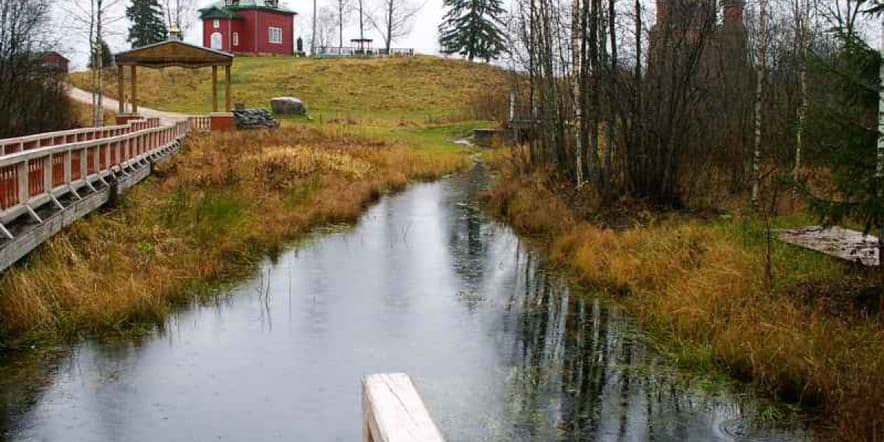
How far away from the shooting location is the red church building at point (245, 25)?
71.3 m

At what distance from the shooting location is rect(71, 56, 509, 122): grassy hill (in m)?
53.5

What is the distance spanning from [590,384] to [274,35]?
72.3 meters

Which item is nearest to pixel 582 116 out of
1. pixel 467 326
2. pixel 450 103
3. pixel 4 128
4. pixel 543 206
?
pixel 543 206

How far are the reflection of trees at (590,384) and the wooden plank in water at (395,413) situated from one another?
416 centimetres

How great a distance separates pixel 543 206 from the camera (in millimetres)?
16438

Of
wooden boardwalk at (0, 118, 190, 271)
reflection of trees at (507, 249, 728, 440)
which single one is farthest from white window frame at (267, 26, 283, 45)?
reflection of trees at (507, 249, 728, 440)

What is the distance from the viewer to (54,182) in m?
11.3

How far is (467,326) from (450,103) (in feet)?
164

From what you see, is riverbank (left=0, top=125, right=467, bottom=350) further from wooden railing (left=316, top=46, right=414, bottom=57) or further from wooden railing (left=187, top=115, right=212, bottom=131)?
wooden railing (left=316, top=46, right=414, bottom=57)

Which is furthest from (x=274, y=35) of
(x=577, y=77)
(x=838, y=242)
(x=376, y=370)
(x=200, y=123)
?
(x=376, y=370)

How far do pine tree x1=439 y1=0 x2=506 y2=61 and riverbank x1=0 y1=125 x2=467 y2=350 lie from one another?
164 feet

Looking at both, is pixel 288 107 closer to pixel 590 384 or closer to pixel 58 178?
pixel 58 178

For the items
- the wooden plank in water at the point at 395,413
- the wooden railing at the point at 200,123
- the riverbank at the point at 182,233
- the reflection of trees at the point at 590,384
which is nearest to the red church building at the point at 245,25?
the wooden railing at the point at 200,123

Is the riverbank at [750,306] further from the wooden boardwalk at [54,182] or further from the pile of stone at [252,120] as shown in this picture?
the pile of stone at [252,120]
